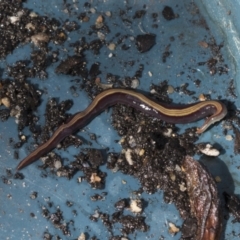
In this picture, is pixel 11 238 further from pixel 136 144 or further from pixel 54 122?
pixel 136 144

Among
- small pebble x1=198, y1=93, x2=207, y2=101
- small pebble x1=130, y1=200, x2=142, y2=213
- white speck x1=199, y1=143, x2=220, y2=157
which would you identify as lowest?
small pebble x1=130, y1=200, x2=142, y2=213

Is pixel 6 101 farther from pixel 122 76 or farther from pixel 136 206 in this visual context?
pixel 136 206

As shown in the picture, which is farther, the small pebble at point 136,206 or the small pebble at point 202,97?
the small pebble at point 202,97

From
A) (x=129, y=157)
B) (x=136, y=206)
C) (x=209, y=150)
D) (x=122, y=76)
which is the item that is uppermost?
(x=122, y=76)

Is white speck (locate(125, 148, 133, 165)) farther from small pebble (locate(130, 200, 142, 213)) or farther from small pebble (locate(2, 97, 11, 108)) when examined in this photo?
A: small pebble (locate(2, 97, 11, 108))

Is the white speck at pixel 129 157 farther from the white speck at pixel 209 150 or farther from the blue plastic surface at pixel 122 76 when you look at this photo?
the white speck at pixel 209 150

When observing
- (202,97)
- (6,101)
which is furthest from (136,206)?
(6,101)

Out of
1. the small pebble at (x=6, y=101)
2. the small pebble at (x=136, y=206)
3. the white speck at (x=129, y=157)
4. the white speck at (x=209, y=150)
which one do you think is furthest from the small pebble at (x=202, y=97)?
the small pebble at (x=6, y=101)

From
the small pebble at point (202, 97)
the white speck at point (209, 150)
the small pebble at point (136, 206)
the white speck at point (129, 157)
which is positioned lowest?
the small pebble at point (136, 206)

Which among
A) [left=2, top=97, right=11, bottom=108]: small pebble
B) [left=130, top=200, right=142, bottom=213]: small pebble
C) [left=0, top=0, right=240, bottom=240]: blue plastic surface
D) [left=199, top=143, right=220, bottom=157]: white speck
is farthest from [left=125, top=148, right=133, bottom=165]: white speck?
[left=2, top=97, right=11, bottom=108]: small pebble

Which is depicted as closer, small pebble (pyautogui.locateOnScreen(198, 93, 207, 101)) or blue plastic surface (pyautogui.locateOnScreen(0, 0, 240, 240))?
blue plastic surface (pyautogui.locateOnScreen(0, 0, 240, 240))
